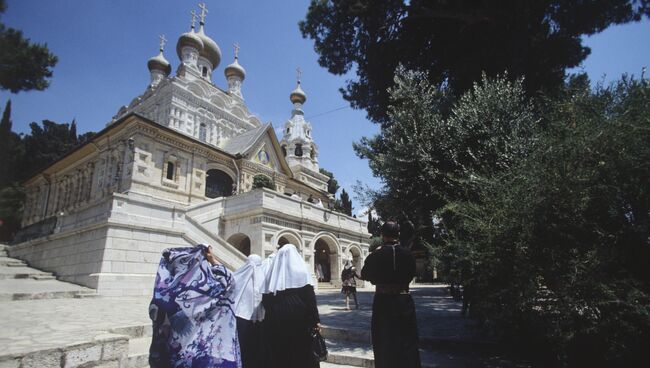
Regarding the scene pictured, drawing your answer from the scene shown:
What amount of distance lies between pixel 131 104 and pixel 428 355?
4489cm

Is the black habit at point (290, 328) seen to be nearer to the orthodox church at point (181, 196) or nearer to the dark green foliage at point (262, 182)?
the orthodox church at point (181, 196)

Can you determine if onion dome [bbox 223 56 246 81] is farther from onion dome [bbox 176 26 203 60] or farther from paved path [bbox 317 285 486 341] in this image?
paved path [bbox 317 285 486 341]

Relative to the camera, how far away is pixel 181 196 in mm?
20906

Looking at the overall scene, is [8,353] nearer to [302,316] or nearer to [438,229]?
[302,316]

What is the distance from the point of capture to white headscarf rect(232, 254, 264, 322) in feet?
12.7

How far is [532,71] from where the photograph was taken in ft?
29.7

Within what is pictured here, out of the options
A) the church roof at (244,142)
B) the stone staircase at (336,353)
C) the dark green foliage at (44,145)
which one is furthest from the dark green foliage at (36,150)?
the stone staircase at (336,353)

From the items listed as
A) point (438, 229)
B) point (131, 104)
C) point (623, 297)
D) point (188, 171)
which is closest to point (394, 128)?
point (438, 229)

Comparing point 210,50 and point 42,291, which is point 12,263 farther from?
point 210,50

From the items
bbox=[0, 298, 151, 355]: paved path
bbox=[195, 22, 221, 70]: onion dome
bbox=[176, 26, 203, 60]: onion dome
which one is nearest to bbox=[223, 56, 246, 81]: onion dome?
bbox=[195, 22, 221, 70]: onion dome

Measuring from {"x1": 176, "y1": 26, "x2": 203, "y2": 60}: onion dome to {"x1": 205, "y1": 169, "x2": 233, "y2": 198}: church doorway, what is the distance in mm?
19669

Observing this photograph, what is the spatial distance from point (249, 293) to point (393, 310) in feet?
5.64

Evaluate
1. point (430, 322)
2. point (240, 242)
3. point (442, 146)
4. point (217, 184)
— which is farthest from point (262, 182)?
point (442, 146)

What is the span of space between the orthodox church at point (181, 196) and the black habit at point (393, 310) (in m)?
10.3
